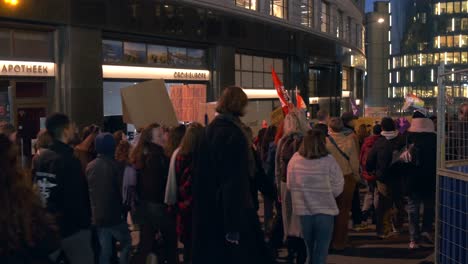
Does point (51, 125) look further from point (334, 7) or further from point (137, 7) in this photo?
point (334, 7)

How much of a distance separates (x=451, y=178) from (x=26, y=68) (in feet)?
40.2

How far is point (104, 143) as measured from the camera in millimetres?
6453

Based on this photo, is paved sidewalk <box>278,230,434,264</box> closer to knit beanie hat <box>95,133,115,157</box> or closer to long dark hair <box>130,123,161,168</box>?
long dark hair <box>130,123,161,168</box>

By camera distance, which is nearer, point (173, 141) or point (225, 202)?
point (225, 202)

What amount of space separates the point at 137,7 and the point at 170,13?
169 centimetres

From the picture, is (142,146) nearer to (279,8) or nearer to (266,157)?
(266,157)

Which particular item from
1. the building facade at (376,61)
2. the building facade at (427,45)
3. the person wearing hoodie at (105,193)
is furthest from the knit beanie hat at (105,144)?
the building facade at (427,45)

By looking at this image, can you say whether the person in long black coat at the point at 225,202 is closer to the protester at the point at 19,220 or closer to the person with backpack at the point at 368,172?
the protester at the point at 19,220

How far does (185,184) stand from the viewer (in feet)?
20.9

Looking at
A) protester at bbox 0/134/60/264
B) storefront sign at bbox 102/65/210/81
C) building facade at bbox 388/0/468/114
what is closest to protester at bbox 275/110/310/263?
protester at bbox 0/134/60/264

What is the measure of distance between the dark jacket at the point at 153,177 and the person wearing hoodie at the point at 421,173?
13.1 ft

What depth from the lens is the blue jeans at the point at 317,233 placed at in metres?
6.33

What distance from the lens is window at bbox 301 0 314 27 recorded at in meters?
30.7

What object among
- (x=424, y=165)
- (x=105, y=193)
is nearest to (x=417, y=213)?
(x=424, y=165)
